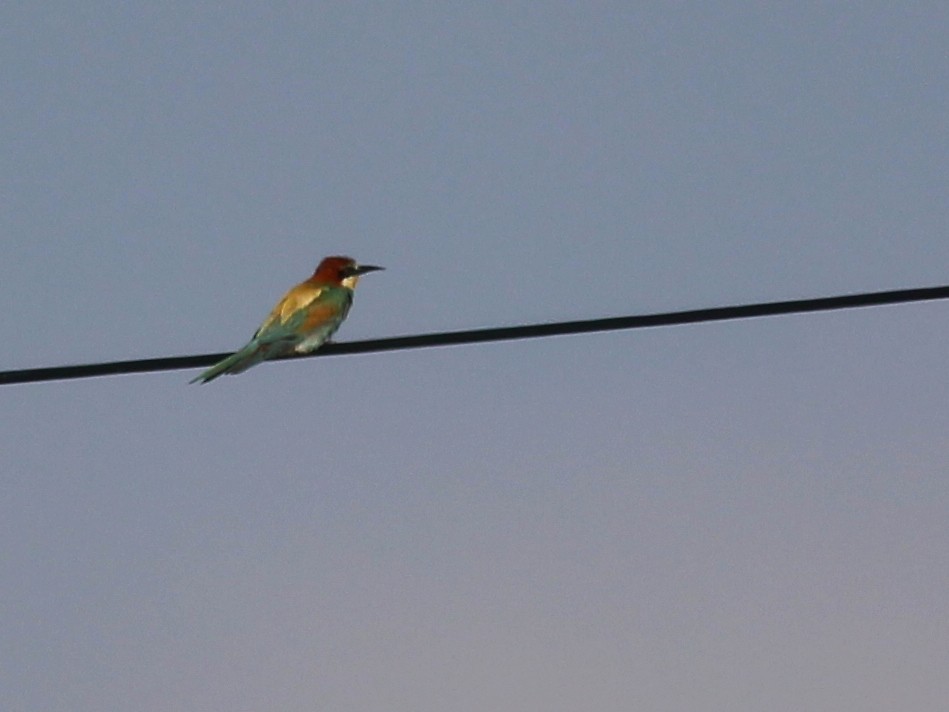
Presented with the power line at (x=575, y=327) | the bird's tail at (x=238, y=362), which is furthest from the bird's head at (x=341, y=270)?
the power line at (x=575, y=327)

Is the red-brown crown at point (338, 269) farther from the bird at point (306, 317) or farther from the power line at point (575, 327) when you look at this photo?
the power line at point (575, 327)

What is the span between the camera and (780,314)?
6891 millimetres

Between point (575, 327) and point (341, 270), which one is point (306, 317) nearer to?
point (341, 270)

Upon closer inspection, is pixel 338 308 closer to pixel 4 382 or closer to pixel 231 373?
pixel 231 373

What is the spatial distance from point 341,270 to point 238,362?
2.33 m

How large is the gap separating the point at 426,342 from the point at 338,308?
15.0 feet

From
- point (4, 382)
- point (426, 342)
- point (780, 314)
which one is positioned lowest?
point (4, 382)

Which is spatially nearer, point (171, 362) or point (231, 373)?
point (171, 362)

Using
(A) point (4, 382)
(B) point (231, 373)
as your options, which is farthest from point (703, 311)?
(B) point (231, 373)

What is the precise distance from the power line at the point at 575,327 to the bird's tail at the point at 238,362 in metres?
2.29

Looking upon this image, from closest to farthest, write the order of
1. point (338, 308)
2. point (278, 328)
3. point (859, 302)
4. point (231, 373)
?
point (859, 302) < point (231, 373) < point (278, 328) < point (338, 308)

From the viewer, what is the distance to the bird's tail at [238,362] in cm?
955

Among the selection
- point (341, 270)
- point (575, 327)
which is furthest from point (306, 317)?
point (575, 327)

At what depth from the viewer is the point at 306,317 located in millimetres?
11031
